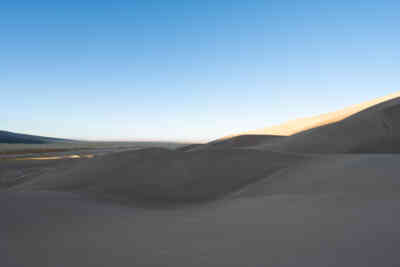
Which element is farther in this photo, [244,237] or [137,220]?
[137,220]

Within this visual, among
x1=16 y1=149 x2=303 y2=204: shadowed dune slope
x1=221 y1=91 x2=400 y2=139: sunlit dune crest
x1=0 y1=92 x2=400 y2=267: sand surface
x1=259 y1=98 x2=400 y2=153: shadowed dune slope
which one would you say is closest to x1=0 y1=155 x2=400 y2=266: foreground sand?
x1=0 y1=92 x2=400 y2=267: sand surface

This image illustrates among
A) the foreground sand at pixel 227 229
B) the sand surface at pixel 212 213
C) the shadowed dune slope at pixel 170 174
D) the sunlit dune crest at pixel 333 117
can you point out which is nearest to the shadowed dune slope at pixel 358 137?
the sunlit dune crest at pixel 333 117

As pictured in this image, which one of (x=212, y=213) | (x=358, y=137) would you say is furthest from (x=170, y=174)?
(x=358, y=137)

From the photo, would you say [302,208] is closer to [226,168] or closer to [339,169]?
[339,169]

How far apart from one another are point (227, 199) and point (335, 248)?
6.36 feet

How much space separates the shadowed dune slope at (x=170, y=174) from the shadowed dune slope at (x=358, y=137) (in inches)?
108

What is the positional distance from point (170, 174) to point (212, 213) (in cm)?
202

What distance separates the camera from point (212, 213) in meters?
2.68

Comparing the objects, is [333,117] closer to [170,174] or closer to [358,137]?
[358,137]

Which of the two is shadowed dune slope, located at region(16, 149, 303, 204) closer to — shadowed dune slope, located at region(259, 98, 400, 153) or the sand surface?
the sand surface

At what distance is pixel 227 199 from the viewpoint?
337 centimetres

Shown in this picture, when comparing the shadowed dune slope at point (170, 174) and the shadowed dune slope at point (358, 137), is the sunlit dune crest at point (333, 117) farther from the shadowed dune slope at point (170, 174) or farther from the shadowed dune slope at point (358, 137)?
the shadowed dune slope at point (170, 174)

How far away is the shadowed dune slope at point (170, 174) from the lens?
3887 mm

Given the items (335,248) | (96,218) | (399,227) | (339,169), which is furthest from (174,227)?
(339,169)
